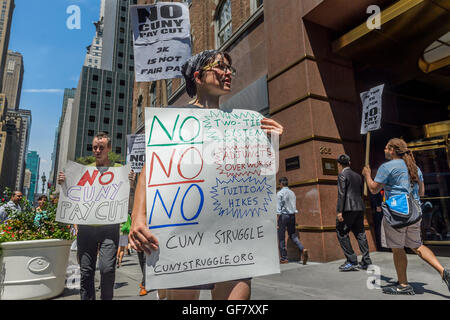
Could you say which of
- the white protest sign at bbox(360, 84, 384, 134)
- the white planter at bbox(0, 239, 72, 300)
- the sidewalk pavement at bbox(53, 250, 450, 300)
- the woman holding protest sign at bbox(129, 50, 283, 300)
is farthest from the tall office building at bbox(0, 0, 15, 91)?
the woman holding protest sign at bbox(129, 50, 283, 300)

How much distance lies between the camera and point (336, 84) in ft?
27.2

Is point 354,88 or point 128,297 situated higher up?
point 354,88

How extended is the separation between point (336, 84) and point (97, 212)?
7068mm

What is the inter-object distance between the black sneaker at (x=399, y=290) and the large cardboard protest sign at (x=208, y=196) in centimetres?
296

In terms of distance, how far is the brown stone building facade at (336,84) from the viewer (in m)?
7.31

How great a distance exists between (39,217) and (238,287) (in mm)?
4477

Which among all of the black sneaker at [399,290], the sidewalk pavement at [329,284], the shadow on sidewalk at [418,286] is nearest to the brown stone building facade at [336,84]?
the sidewalk pavement at [329,284]

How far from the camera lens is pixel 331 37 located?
28.0ft

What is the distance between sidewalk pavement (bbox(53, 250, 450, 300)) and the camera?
416 cm

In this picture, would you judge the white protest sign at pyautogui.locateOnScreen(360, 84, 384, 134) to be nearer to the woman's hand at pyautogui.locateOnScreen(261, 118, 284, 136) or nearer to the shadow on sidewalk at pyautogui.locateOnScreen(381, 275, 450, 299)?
the shadow on sidewalk at pyautogui.locateOnScreen(381, 275, 450, 299)

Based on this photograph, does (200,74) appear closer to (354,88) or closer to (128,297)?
(128,297)

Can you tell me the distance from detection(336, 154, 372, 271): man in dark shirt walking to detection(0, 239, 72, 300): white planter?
5.08m

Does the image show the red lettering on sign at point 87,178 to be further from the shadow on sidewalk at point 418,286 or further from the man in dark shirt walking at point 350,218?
the man in dark shirt walking at point 350,218

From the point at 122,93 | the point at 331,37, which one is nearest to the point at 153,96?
the point at 331,37
